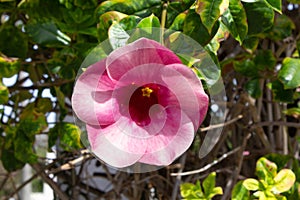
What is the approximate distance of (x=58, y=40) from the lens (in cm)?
82

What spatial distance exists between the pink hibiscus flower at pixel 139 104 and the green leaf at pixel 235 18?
0.45ft

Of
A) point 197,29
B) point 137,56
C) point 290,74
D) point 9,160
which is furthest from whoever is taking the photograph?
point 9,160

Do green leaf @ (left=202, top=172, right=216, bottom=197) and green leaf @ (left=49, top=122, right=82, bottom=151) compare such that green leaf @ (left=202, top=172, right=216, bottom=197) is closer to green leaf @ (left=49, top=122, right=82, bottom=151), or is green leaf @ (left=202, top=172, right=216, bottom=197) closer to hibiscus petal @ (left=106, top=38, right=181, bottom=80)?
green leaf @ (left=49, top=122, right=82, bottom=151)

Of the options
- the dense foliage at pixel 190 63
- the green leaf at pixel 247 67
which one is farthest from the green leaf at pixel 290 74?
the green leaf at pixel 247 67

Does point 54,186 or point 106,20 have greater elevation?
point 106,20

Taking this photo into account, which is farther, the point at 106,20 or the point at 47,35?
the point at 47,35

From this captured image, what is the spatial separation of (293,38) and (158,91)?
63cm

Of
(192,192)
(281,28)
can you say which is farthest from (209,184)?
(281,28)

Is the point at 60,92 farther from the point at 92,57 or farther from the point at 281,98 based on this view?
the point at 92,57

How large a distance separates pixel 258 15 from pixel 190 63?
16 cm

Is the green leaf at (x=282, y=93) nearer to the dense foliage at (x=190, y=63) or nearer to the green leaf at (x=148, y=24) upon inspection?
the dense foliage at (x=190, y=63)

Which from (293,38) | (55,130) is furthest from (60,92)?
(293,38)

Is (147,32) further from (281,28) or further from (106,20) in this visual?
(281,28)

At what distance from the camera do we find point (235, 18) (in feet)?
1.69
